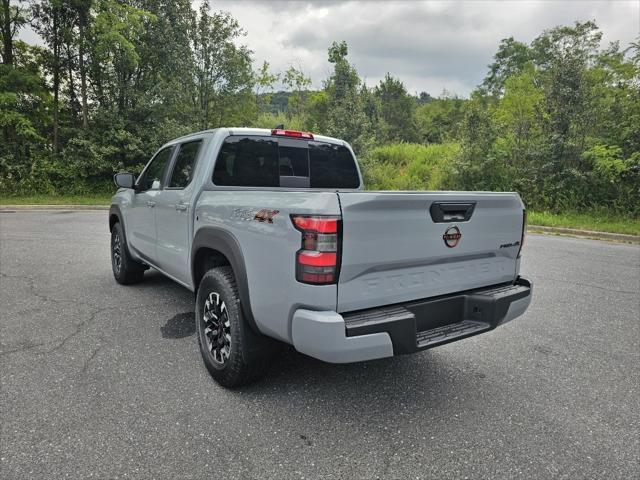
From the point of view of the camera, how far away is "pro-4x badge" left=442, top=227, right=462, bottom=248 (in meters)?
2.43

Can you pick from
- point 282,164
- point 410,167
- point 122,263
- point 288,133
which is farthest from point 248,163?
point 410,167

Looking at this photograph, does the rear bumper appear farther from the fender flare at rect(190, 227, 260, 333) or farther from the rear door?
the rear door

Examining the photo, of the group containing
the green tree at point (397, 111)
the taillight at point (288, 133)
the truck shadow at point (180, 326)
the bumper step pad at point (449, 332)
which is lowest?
the truck shadow at point (180, 326)

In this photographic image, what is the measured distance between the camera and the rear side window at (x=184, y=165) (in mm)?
3537

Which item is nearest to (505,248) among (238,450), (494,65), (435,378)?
(435,378)

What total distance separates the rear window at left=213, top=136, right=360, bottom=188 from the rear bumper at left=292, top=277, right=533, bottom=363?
172cm

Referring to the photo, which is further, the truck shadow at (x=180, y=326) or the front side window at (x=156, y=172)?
the front side window at (x=156, y=172)

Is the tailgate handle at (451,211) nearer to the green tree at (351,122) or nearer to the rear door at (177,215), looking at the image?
the rear door at (177,215)

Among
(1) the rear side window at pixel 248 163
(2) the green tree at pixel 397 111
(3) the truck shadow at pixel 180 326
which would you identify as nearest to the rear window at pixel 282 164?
(1) the rear side window at pixel 248 163

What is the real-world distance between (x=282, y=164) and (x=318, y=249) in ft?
5.98

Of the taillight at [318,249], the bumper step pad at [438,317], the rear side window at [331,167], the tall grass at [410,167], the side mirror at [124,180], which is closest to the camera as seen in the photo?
the taillight at [318,249]

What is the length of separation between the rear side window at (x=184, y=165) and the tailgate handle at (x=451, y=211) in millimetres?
2108

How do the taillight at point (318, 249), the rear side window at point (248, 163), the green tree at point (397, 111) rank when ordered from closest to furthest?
the taillight at point (318, 249)
the rear side window at point (248, 163)
the green tree at point (397, 111)

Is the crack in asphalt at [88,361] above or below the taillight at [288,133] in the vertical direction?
below
